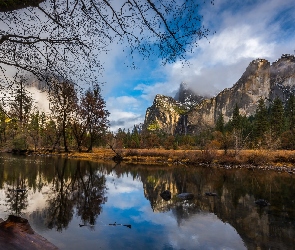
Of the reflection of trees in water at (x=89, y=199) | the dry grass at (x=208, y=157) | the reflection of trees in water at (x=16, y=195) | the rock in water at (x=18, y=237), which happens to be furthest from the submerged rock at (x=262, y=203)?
the dry grass at (x=208, y=157)

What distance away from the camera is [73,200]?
10.6 metres

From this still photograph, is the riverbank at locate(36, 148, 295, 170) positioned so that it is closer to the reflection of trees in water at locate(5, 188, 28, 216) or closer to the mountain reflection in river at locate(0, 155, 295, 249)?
the mountain reflection in river at locate(0, 155, 295, 249)

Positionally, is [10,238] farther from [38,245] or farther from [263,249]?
[263,249]

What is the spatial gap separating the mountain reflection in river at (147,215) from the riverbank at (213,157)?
14.9 m

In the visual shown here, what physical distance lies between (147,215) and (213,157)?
22928 millimetres

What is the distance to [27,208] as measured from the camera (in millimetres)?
8875

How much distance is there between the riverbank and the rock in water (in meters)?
26.9

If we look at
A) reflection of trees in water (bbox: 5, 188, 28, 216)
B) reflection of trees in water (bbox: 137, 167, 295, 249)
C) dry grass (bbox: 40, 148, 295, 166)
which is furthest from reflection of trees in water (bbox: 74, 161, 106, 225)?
dry grass (bbox: 40, 148, 295, 166)

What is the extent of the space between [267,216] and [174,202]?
3.52 meters

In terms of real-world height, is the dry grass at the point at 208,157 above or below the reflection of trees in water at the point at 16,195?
above

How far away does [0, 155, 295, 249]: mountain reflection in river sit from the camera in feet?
22.0

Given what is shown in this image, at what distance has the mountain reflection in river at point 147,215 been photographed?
6707 mm

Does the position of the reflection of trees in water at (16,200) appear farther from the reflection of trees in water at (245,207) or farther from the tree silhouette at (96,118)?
the tree silhouette at (96,118)

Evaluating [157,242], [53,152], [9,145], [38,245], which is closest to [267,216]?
[157,242]
